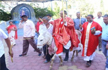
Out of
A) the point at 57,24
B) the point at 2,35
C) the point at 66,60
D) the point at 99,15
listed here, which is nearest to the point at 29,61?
the point at 66,60

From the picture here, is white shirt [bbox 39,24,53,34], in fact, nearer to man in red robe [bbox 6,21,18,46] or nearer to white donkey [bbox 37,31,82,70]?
white donkey [bbox 37,31,82,70]

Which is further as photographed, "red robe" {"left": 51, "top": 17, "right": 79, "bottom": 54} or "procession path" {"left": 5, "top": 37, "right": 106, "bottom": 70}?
"procession path" {"left": 5, "top": 37, "right": 106, "bottom": 70}

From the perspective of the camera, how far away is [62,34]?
13.3 ft

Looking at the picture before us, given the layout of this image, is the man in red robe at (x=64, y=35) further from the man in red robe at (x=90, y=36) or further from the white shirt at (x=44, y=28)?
the man in red robe at (x=90, y=36)

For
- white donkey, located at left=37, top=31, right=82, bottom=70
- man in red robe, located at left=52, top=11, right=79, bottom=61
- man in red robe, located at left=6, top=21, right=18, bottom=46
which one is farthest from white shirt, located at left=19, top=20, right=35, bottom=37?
man in red robe, located at left=6, top=21, right=18, bottom=46

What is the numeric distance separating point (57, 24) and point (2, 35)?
2014mm

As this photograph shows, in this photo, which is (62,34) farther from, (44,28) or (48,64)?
(48,64)

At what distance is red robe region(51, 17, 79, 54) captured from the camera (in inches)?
153

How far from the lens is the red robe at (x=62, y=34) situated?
153 inches

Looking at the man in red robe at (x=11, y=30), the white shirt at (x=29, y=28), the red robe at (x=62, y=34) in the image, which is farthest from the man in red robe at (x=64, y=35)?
the man in red robe at (x=11, y=30)

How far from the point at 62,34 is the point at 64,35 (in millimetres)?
71

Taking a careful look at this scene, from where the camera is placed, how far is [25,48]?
5480 mm

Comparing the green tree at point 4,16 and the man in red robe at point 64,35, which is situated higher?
the green tree at point 4,16

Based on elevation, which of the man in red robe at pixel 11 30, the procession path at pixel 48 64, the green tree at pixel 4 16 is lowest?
the procession path at pixel 48 64
